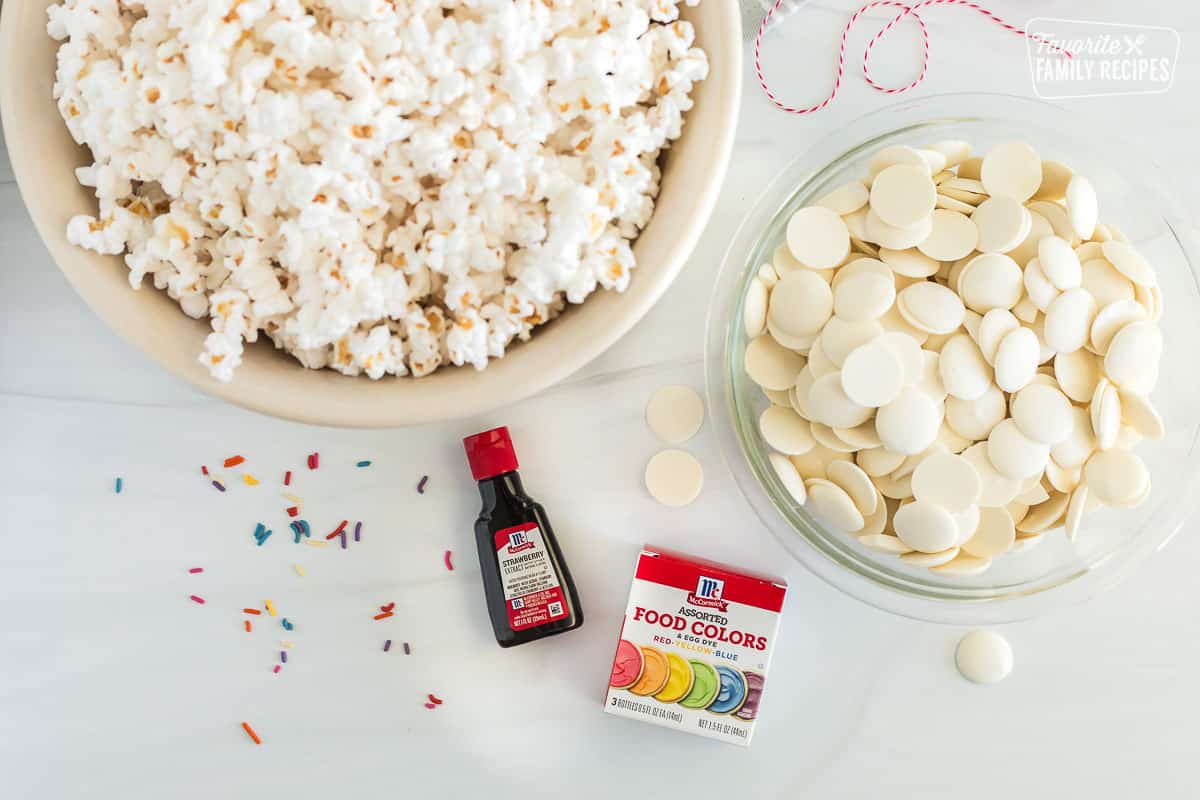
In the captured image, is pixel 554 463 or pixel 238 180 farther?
pixel 554 463

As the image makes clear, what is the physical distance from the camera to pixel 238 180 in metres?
0.66

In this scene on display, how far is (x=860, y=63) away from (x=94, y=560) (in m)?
1.02

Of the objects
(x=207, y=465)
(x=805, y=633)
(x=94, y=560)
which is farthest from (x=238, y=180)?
(x=805, y=633)

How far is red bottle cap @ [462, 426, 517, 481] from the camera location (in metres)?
0.95

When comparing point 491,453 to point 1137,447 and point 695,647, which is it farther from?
point 1137,447

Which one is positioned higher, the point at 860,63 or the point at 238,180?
the point at 860,63

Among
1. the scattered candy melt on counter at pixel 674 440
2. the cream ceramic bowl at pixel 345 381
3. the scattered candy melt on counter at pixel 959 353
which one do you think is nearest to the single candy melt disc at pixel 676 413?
the scattered candy melt on counter at pixel 674 440

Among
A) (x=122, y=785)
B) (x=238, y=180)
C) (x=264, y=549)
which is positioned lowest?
(x=122, y=785)

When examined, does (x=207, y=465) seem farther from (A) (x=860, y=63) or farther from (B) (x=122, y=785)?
(A) (x=860, y=63)

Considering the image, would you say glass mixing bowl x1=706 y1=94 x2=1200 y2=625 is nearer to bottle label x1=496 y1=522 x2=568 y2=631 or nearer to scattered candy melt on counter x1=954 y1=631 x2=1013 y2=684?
scattered candy melt on counter x1=954 y1=631 x2=1013 y2=684

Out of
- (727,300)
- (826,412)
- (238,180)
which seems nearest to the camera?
(238,180)

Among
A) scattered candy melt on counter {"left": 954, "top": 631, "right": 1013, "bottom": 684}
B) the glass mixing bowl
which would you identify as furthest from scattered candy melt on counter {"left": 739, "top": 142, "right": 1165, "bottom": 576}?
scattered candy melt on counter {"left": 954, "top": 631, "right": 1013, "bottom": 684}

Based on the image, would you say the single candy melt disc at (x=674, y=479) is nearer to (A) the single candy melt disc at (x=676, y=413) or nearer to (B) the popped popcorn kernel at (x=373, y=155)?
(A) the single candy melt disc at (x=676, y=413)

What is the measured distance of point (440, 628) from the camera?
103 cm
